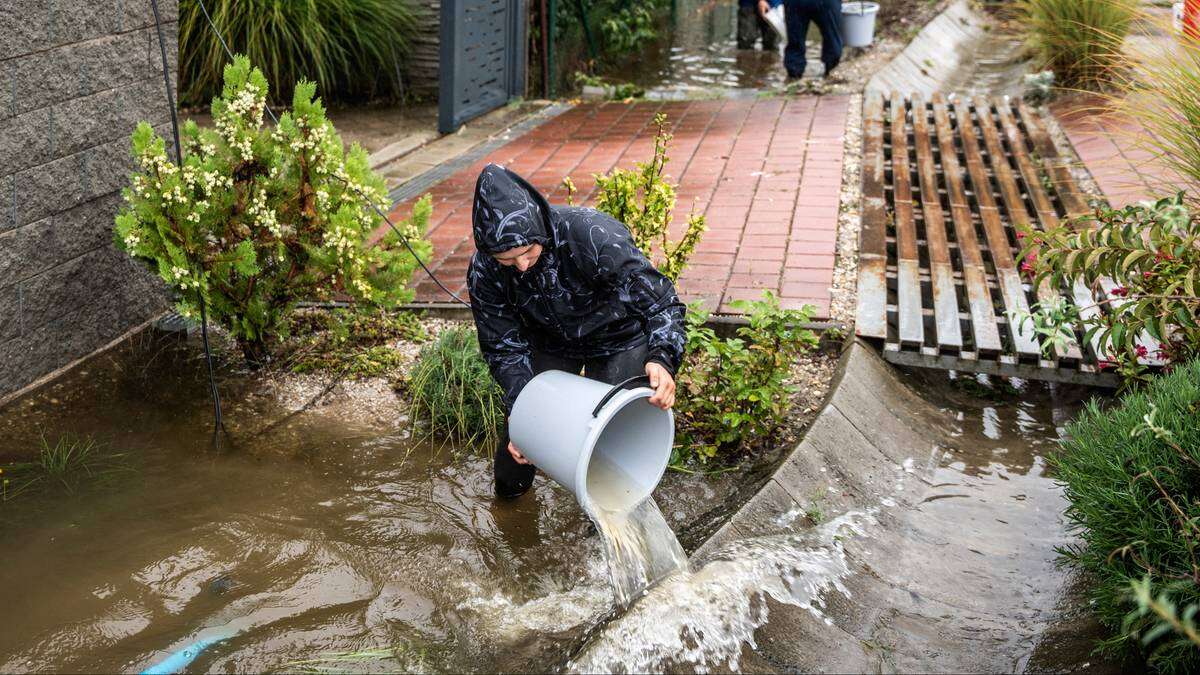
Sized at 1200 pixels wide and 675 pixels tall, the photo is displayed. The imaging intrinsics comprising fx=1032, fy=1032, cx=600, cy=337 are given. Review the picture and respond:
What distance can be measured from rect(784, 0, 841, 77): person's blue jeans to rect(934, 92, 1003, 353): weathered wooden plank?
263 centimetres

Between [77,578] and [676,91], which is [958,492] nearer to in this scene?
[77,578]

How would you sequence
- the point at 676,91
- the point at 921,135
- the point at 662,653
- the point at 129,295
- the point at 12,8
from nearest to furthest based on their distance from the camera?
the point at 662,653 < the point at 12,8 < the point at 129,295 < the point at 921,135 < the point at 676,91

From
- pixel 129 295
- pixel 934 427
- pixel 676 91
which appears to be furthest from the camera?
pixel 676 91

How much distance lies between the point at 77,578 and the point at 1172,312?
3.89 m

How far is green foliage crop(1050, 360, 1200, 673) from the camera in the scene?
2639mm

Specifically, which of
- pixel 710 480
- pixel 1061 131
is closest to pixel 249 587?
pixel 710 480

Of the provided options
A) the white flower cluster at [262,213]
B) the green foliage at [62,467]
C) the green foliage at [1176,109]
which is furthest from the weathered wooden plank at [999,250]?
the green foliage at [62,467]

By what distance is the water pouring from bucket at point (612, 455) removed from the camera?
2.94 m

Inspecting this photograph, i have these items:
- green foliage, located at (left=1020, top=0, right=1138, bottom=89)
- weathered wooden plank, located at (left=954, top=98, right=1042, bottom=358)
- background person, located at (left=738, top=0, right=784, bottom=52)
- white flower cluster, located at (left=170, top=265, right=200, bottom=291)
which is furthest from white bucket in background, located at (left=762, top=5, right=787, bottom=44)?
white flower cluster, located at (left=170, top=265, right=200, bottom=291)

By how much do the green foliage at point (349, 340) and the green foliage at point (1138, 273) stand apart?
110 inches

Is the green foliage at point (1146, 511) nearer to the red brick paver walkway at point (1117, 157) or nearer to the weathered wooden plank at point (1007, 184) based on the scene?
the weathered wooden plank at point (1007, 184)

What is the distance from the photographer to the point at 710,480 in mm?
3943

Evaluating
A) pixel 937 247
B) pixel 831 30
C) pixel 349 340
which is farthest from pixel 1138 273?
pixel 831 30

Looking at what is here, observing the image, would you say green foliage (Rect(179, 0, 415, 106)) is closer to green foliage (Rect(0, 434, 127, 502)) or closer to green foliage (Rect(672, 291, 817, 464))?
green foliage (Rect(0, 434, 127, 502))
